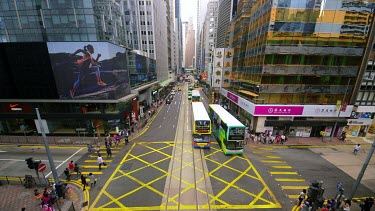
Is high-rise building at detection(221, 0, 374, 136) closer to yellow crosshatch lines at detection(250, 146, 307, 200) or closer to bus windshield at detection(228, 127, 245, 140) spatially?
yellow crosshatch lines at detection(250, 146, 307, 200)

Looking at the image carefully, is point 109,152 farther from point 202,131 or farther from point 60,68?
point 60,68

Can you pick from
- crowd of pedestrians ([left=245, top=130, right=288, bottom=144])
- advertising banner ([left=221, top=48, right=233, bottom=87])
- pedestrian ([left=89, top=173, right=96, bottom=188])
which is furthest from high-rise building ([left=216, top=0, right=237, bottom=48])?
pedestrian ([left=89, top=173, right=96, bottom=188])

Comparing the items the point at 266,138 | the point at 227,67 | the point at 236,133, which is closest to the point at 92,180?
the point at 236,133

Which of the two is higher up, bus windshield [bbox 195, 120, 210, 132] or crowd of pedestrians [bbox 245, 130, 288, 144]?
bus windshield [bbox 195, 120, 210, 132]

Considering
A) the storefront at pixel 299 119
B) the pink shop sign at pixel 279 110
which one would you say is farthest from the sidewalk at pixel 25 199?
the pink shop sign at pixel 279 110

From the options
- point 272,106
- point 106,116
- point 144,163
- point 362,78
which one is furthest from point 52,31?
point 362,78
